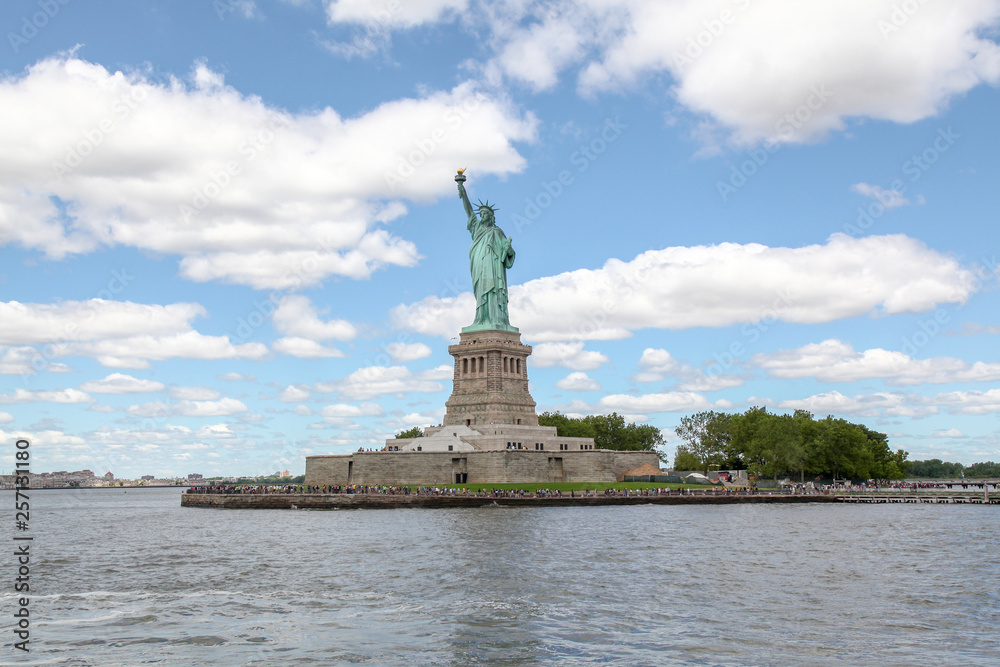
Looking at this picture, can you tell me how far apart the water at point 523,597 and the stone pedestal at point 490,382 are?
36.2 m

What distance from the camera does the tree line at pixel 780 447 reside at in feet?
317

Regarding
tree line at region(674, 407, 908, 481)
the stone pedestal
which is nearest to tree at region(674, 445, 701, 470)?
tree line at region(674, 407, 908, 481)

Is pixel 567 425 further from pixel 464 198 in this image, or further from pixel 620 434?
pixel 464 198

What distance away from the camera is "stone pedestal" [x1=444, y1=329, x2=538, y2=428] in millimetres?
86188

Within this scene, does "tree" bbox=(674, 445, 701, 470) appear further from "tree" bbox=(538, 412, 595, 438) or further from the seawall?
the seawall

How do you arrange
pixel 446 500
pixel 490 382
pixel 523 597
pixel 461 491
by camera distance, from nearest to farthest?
1. pixel 523 597
2. pixel 446 500
3. pixel 461 491
4. pixel 490 382

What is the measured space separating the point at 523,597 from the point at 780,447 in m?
75.0

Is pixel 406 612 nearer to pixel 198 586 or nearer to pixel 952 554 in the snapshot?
pixel 198 586

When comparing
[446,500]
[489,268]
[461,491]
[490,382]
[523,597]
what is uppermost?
[489,268]

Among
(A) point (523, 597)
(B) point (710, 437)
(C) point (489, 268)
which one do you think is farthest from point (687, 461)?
(A) point (523, 597)

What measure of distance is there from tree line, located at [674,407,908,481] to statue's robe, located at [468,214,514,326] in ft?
104

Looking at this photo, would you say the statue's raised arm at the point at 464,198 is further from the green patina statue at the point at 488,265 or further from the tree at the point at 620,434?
the tree at the point at 620,434

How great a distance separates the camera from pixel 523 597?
88.4 ft

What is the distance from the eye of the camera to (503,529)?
4903 centimetres
